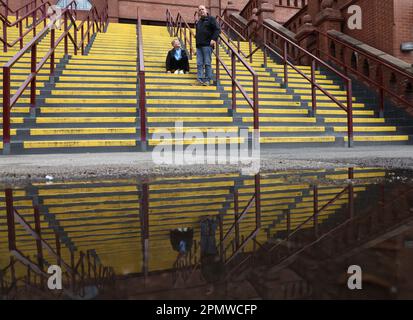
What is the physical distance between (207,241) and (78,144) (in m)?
4.61

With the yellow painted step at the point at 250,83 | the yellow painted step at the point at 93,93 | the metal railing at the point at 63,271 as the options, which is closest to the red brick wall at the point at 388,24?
the yellow painted step at the point at 250,83

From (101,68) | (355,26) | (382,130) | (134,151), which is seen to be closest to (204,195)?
(134,151)

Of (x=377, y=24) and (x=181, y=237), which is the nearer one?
(x=181, y=237)

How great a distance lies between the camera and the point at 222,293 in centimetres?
89

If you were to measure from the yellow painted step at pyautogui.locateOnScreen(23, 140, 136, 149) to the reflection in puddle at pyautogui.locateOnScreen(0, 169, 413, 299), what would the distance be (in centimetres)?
314

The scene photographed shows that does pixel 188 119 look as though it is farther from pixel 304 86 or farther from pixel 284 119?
pixel 304 86

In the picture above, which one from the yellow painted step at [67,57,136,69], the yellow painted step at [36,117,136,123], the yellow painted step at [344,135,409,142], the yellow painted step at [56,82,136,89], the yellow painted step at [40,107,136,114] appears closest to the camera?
the yellow painted step at [36,117,136,123]

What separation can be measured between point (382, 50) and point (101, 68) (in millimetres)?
6563

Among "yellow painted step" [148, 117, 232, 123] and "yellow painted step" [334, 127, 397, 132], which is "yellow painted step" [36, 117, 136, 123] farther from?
"yellow painted step" [334, 127, 397, 132]

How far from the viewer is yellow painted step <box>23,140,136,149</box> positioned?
5371 millimetres

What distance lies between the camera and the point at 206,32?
792cm

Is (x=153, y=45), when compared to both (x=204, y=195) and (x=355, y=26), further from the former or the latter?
(x=204, y=195)

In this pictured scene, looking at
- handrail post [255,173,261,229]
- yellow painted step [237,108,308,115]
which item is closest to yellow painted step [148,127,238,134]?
yellow painted step [237,108,308,115]

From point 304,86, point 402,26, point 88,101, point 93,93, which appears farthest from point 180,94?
point 402,26
